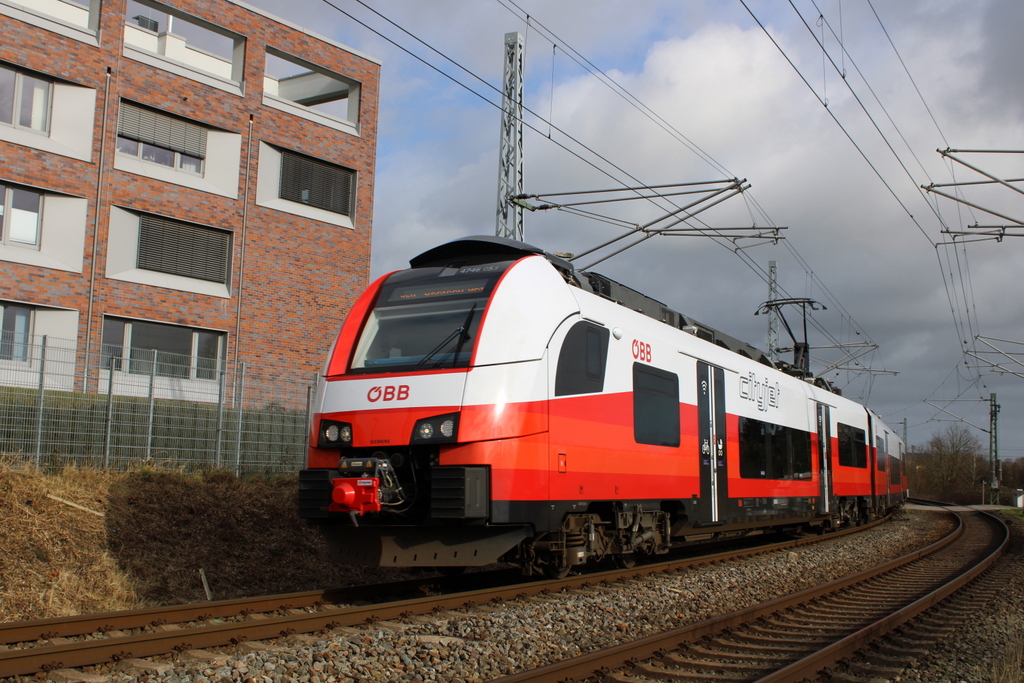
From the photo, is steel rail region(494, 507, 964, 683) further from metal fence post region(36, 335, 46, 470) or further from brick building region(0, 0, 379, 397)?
brick building region(0, 0, 379, 397)

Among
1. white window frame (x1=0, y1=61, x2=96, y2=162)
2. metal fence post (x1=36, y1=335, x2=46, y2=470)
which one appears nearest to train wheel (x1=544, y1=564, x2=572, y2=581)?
metal fence post (x1=36, y1=335, x2=46, y2=470)

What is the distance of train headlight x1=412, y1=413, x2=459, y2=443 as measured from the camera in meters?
7.77

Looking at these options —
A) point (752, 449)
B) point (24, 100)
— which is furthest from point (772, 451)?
point (24, 100)

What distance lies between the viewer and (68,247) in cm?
1775

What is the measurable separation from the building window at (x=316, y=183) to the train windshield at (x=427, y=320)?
12.9m

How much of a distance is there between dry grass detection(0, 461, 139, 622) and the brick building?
15.6ft

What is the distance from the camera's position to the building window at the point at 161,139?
61.4 feet

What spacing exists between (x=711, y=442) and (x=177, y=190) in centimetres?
1333

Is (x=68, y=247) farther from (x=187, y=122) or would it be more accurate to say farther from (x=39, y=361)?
(x=39, y=361)

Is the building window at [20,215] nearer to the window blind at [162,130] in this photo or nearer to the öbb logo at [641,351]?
the window blind at [162,130]

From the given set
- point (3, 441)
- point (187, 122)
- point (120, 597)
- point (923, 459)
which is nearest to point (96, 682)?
point (120, 597)

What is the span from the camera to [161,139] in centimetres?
1917

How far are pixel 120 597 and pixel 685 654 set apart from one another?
558 centimetres

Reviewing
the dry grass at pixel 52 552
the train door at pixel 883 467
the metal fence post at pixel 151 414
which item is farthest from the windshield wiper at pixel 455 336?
the train door at pixel 883 467
